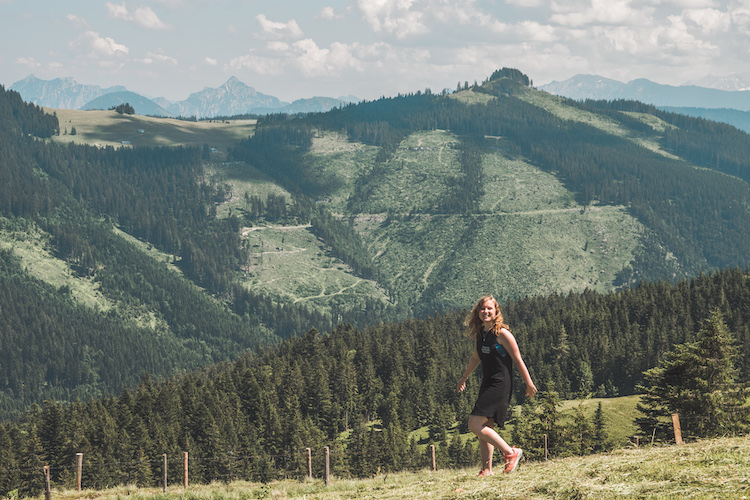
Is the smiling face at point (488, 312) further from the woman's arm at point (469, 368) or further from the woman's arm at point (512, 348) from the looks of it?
the woman's arm at point (469, 368)

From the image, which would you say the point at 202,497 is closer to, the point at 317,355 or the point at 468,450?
the point at 468,450

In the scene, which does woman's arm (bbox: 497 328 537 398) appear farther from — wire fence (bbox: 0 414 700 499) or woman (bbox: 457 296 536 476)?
wire fence (bbox: 0 414 700 499)

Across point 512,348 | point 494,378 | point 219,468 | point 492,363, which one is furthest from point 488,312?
point 219,468

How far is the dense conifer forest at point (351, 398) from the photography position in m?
111

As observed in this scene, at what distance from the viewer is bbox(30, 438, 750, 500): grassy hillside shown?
627 inches

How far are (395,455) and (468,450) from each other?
493 inches

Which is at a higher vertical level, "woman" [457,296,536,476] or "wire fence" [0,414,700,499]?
"woman" [457,296,536,476]

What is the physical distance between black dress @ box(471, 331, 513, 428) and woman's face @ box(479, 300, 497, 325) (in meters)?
0.36

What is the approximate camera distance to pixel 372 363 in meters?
164

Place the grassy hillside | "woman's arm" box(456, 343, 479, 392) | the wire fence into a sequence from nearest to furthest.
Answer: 1. the grassy hillside
2. "woman's arm" box(456, 343, 479, 392)
3. the wire fence

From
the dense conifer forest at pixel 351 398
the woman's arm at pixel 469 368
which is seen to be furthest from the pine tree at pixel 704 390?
the woman's arm at pixel 469 368

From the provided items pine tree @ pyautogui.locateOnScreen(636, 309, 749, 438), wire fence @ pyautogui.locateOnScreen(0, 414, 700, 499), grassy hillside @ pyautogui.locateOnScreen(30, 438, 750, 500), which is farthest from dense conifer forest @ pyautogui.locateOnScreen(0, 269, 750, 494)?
grassy hillside @ pyautogui.locateOnScreen(30, 438, 750, 500)

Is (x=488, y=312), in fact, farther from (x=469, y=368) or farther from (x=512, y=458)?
(x=512, y=458)

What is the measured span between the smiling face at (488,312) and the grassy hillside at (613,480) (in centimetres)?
424
